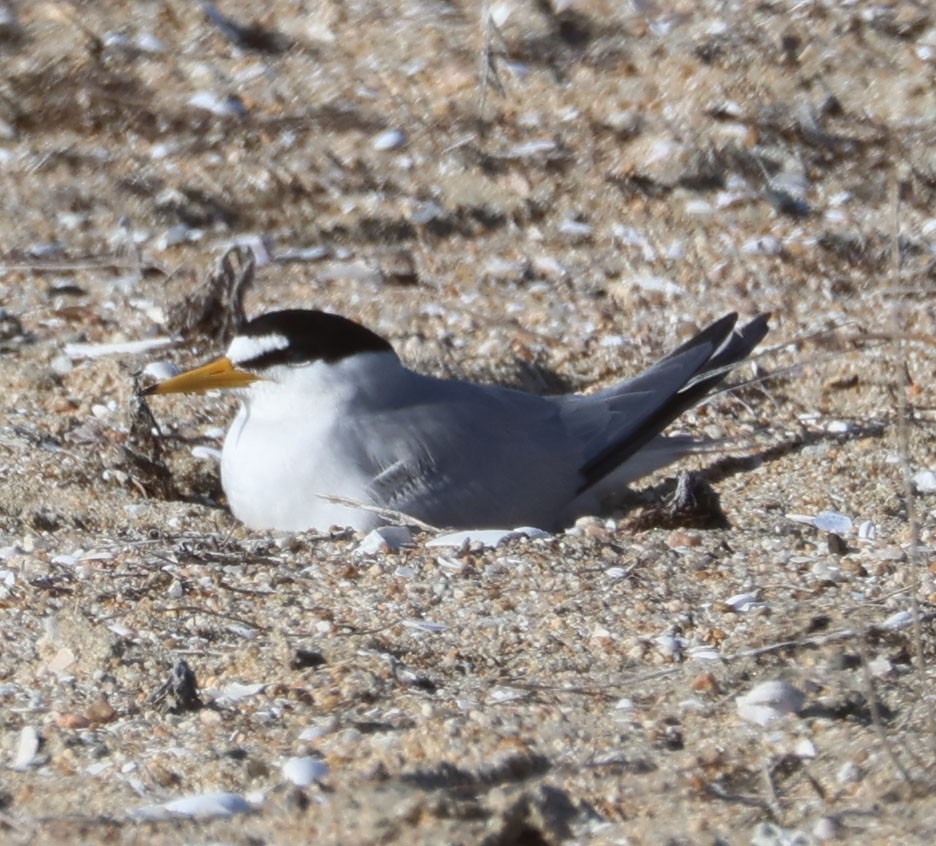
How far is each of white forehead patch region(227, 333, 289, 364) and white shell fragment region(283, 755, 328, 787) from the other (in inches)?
67.0

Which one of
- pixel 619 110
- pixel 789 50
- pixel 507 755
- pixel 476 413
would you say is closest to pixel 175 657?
pixel 507 755

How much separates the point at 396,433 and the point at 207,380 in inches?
18.8

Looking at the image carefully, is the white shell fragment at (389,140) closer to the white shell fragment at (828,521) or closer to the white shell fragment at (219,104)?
the white shell fragment at (219,104)

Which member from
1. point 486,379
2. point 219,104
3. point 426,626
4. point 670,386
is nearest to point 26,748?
point 426,626

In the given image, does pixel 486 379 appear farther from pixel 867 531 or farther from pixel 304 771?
pixel 304 771

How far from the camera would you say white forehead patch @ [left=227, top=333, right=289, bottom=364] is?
385 centimetres

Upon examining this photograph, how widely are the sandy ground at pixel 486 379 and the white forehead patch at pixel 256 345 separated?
0.37m

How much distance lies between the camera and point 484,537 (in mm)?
3352

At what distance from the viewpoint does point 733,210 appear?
5.06 metres

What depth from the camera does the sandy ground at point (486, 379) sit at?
2.28 m

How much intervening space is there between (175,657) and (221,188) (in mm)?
2813

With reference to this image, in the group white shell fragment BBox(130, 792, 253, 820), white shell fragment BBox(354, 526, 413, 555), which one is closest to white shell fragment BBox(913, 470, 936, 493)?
white shell fragment BBox(354, 526, 413, 555)

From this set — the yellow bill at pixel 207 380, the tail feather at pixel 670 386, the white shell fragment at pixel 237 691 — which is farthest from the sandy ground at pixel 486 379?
the yellow bill at pixel 207 380

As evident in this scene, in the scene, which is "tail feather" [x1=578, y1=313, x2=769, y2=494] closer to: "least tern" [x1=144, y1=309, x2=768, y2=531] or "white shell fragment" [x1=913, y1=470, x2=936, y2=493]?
"least tern" [x1=144, y1=309, x2=768, y2=531]
